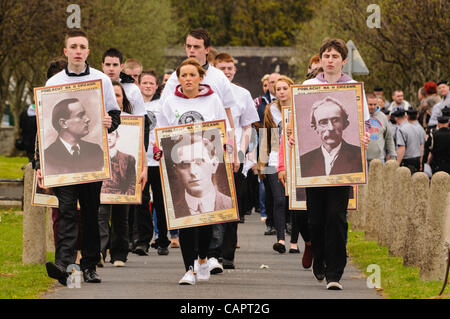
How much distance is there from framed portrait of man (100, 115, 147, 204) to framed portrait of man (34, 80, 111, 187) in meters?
2.55

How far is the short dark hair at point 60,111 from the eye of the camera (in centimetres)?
1080

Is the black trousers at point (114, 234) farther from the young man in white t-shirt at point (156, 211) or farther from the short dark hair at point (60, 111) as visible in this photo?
the short dark hair at point (60, 111)

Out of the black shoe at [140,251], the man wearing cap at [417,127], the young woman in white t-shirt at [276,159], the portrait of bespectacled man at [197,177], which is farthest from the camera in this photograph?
the man wearing cap at [417,127]

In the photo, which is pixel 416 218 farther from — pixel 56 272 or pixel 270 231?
pixel 270 231

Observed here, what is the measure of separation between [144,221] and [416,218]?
404cm

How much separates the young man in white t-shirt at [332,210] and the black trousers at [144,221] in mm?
4051

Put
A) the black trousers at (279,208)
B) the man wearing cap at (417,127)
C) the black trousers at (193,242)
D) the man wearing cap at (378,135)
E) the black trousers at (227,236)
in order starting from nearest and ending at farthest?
the black trousers at (193,242)
the black trousers at (227,236)
the black trousers at (279,208)
the man wearing cap at (378,135)
the man wearing cap at (417,127)

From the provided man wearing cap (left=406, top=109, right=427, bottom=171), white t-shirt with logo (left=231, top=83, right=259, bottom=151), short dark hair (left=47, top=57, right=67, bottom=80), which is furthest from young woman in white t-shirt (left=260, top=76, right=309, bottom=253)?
man wearing cap (left=406, top=109, right=427, bottom=171)

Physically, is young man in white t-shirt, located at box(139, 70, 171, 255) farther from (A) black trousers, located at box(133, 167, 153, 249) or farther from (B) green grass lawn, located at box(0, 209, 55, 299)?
(B) green grass lawn, located at box(0, 209, 55, 299)

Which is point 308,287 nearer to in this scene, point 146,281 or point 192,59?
point 146,281

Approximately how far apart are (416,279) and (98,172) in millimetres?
3172

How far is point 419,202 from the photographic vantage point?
11812 millimetres

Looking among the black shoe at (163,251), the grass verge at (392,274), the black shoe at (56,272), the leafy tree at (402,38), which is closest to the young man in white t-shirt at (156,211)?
the black shoe at (163,251)
